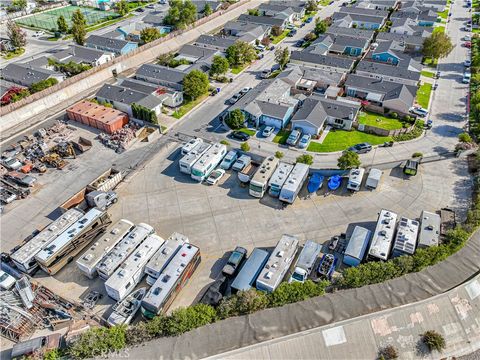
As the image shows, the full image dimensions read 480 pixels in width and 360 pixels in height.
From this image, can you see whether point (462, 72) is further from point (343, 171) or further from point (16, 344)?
point (16, 344)

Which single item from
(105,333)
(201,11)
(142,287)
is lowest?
(142,287)

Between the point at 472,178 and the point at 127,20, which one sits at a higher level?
the point at 127,20

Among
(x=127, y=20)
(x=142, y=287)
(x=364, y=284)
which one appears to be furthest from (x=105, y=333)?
(x=127, y=20)

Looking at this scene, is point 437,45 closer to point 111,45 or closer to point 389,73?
point 389,73

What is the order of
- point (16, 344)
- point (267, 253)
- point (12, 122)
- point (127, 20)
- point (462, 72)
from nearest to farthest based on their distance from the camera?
1. point (16, 344)
2. point (267, 253)
3. point (12, 122)
4. point (462, 72)
5. point (127, 20)

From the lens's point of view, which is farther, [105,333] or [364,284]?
[364,284]
